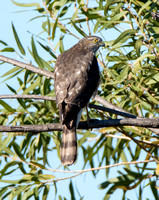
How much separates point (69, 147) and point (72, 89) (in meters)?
0.74

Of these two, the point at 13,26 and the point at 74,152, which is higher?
the point at 13,26

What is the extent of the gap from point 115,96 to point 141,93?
17.2 inches

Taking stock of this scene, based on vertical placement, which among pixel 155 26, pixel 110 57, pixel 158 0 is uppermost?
pixel 158 0

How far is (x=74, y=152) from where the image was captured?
4957mm

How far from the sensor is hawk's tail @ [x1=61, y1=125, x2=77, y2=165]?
15.7 ft

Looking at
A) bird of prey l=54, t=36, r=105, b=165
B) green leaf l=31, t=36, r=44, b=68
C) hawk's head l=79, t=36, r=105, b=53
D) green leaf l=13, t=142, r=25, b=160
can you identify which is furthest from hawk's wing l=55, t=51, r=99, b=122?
green leaf l=13, t=142, r=25, b=160

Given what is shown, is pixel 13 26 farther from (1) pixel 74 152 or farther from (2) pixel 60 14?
(1) pixel 74 152

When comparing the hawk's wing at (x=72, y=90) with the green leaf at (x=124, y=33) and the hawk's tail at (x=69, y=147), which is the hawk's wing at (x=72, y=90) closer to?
the hawk's tail at (x=69, y=147)

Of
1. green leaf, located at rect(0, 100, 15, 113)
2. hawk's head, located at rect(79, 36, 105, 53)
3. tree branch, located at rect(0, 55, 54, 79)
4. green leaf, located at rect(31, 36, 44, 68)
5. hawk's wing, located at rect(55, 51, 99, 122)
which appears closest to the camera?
hawk's wing, located at rect(55, 51, 99, 122)

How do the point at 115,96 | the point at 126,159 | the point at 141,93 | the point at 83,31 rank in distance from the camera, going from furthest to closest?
the point at 126,159 < the point at 83,31 < the point at 115,96 < the point at 141,93

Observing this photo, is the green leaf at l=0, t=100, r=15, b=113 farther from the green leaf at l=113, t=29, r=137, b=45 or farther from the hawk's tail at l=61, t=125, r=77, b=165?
the green leaf at l=113, t=29, r=137, b=45

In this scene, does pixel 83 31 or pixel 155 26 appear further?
pixel 83 31

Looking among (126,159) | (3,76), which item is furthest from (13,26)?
(126,159)

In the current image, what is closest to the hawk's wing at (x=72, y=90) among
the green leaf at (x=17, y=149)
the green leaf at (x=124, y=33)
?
the green leaf at (x=124, y=33)
